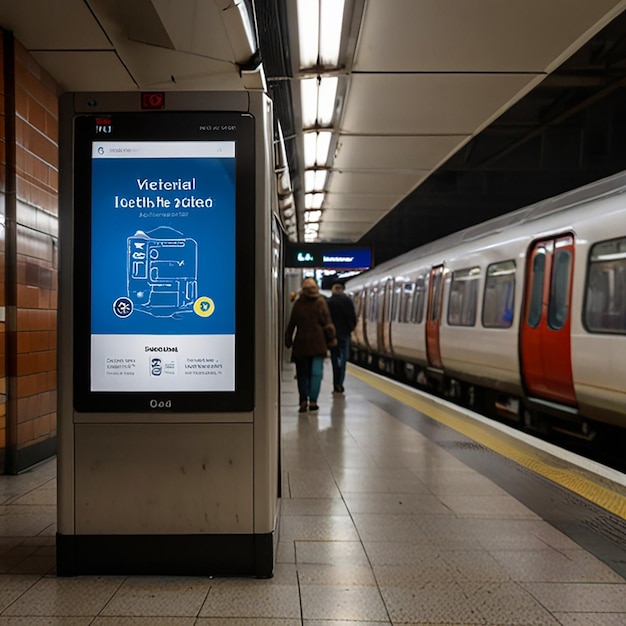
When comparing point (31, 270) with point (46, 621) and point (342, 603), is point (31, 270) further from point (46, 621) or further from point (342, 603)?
point (342, 603)

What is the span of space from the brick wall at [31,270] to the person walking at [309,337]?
337 cm

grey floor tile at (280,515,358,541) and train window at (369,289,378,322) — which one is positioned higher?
train window at (369,289,378,322)

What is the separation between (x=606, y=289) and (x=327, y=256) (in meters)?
7.02

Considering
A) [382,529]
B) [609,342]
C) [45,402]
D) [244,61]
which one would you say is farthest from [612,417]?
[45,402]

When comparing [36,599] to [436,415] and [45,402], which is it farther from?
[436,415]

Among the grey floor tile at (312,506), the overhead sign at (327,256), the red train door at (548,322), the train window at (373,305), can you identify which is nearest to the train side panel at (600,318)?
the red train door at (548,322)

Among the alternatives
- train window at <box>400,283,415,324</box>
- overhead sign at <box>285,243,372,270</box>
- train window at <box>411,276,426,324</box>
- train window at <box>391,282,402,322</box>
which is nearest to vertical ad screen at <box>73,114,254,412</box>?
overhead sign at <box>285,243,372,270</box>

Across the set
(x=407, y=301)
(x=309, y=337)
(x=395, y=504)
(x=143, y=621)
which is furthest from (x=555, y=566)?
(x=407, y=301)

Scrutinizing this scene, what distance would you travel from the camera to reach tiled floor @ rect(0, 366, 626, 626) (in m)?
3.17

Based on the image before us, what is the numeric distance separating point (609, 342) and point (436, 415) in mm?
2649

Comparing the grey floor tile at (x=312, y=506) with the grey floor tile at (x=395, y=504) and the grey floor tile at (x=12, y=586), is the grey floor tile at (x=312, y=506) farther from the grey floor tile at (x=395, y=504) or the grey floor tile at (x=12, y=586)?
the grey floor tile at (x=12, y=586)

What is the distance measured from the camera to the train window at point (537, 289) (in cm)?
860

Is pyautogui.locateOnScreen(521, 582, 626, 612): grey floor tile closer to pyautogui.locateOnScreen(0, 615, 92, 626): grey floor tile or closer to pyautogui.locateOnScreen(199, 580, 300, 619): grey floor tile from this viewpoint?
pyautogui.locateOnScreen(199, 580, 300, 619): grey floor tile

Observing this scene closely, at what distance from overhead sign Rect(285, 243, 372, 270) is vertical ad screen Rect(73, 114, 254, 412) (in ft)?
32.5
